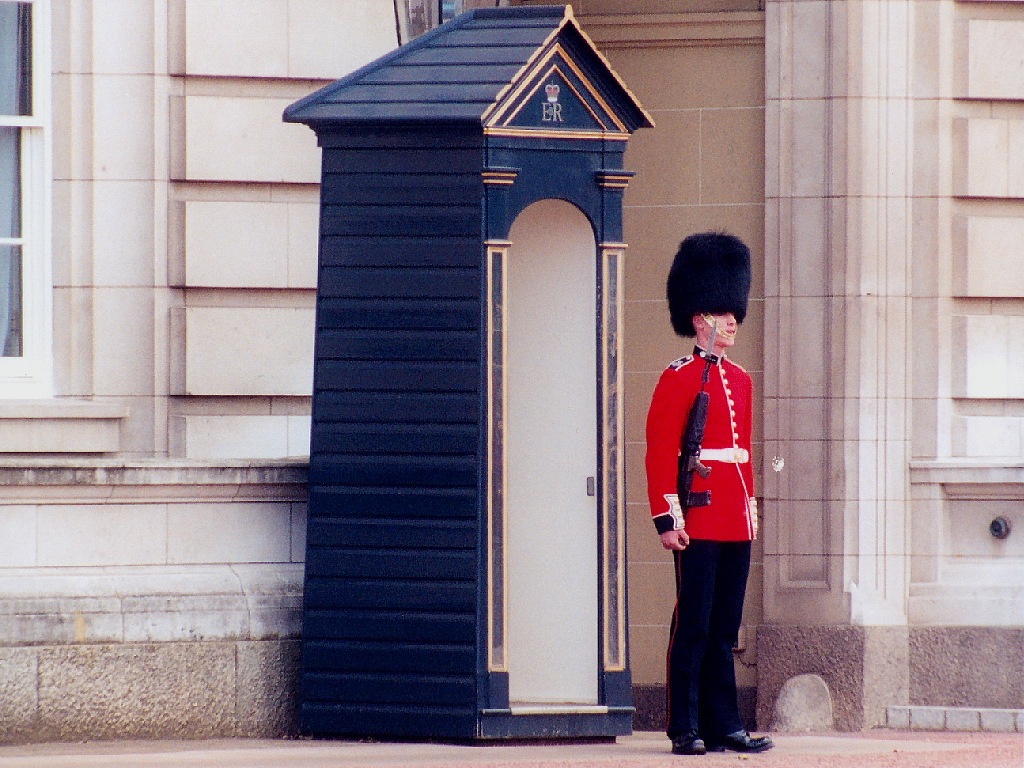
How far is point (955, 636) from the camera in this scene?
7.73 meters

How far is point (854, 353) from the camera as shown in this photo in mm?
7793

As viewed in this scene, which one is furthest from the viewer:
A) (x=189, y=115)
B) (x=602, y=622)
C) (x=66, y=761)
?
(x=189, y=115)

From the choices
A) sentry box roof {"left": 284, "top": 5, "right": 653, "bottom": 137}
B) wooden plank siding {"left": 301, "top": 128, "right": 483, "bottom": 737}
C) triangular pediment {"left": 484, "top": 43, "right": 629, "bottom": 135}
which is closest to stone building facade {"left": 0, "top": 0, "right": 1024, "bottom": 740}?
wooden plank siding {"left": 301, "top": 128, "right": 483, "bottom": 737}

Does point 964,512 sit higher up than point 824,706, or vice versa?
point 964,512

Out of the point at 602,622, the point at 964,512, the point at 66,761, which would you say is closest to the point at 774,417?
the point at 964,512

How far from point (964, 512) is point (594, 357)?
2.31 metres

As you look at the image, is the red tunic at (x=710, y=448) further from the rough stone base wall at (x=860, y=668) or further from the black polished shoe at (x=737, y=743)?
the rough stone base wall at (x=860, y=668)

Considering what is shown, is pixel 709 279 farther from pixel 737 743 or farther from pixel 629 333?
pixel 629 333

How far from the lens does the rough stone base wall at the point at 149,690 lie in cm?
621

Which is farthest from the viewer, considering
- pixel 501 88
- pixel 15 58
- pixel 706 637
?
pixel 15 58

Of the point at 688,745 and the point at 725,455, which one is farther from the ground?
the point at 725,455

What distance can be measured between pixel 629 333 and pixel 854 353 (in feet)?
3.71

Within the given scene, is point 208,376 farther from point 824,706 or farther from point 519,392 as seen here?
point 824,706

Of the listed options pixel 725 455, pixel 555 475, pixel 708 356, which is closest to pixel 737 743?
pixel 725 455
